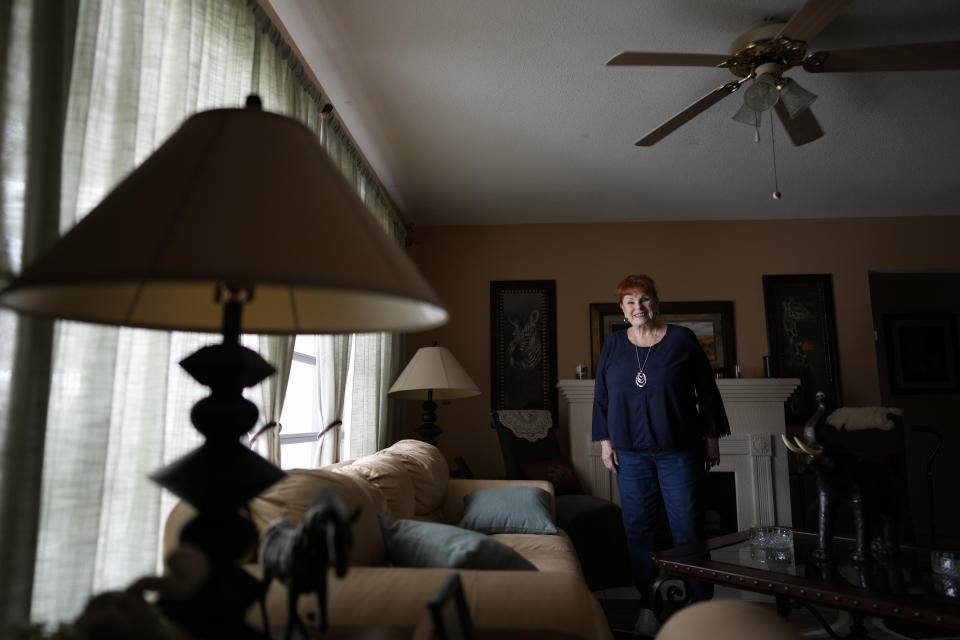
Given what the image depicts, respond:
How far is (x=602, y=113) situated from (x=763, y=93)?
1002 millimetres

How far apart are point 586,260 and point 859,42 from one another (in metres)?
2.85

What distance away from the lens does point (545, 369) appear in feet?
17.3

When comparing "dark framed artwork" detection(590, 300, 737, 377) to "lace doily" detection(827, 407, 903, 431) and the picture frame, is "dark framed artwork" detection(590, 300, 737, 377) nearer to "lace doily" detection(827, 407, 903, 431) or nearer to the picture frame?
"lace doily" detection(827, 407, 903, 431)

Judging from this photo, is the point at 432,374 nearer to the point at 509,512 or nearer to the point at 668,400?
the point at 509,512

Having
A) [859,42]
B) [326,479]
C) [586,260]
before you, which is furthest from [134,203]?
[586,260]

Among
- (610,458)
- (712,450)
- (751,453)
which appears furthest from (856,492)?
(751,453)

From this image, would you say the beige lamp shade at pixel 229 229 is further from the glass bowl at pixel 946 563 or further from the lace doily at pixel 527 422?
the lace doily at pixel 527 422

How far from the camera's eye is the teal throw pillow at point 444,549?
145 centimetres

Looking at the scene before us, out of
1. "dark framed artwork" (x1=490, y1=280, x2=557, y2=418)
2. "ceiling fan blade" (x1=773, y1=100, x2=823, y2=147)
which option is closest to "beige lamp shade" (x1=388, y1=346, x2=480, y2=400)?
"dark framed artwork" (x1=490, y1=280, x2=557, y2=418)

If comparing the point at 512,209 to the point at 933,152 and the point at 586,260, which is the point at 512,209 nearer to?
the point at 586,260

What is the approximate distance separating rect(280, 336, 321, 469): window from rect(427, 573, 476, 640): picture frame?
220 centimetres

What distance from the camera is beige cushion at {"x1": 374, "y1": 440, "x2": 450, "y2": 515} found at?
2.75 m

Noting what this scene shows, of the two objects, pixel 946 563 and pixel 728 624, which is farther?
pixel 946 563

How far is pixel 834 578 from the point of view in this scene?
1.89 metres
